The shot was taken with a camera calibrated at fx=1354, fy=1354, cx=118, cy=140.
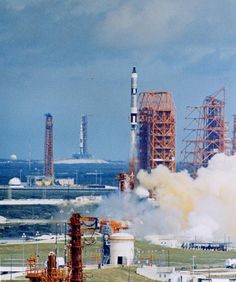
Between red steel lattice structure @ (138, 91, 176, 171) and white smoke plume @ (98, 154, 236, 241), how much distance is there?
8468 mm

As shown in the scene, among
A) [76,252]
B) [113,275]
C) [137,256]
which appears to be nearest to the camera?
[76,252]

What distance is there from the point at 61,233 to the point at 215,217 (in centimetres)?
1363

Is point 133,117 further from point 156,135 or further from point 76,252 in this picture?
point 76,252

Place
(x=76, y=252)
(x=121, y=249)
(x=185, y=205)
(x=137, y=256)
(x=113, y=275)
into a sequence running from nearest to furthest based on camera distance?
(x=76, y=252) → (x=113, y=275) → (x=121, y=249) → (x=137, y=256) → (x=185, y=205)

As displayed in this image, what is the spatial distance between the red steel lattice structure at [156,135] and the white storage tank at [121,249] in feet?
154

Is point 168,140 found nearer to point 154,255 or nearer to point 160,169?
point 160,169

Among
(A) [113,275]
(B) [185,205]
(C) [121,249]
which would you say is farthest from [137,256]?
(B) [185,205]

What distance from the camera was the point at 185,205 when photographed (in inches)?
4833

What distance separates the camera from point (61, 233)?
11906 cm

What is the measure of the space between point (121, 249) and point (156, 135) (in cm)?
4876

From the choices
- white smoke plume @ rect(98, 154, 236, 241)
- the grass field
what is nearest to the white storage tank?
the grass field

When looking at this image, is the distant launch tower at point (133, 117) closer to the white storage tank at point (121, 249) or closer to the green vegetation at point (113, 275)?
the white storage tank at point (121, 249)

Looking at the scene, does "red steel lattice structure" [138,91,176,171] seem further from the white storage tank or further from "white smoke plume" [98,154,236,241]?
the white storage tank

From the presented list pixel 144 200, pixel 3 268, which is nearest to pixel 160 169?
pixel 144 200
